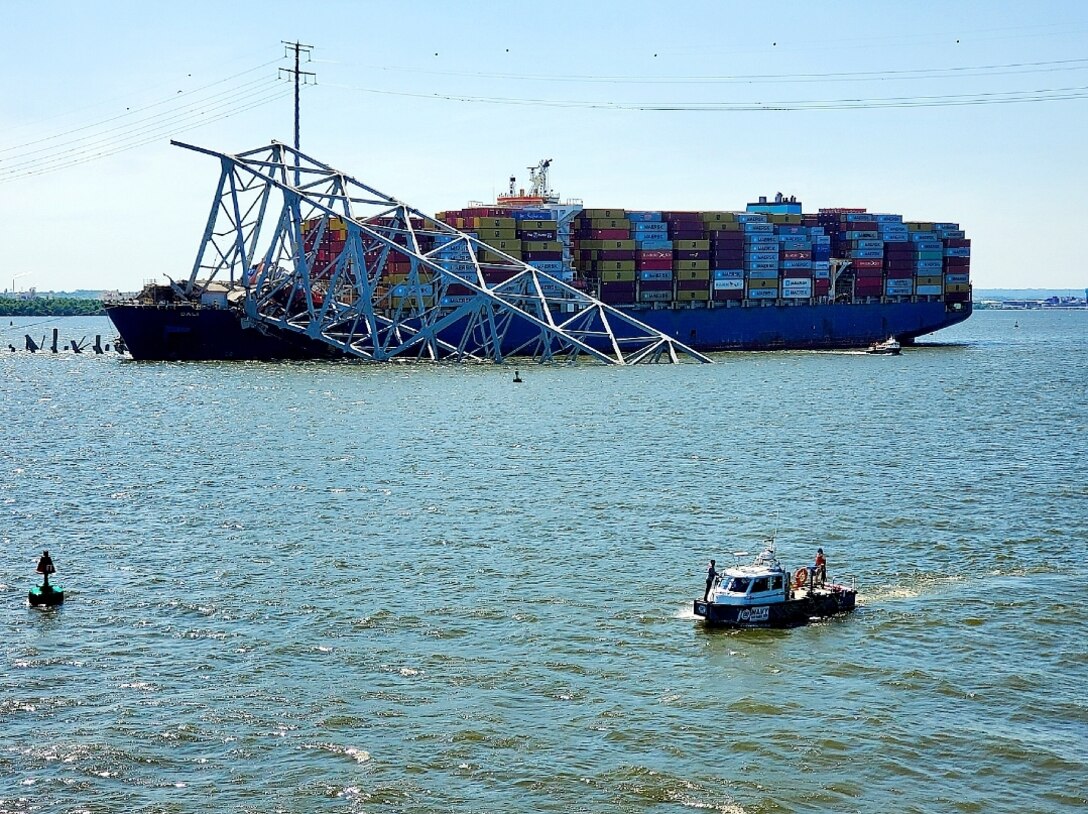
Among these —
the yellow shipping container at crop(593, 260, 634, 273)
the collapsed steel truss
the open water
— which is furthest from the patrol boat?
the yellow shipping container at crop(593, 260, 634, 273)

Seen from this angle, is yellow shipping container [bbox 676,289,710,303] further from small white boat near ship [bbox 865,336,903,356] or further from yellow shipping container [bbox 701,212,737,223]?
small white boat near ship [bbox 865,336,903,356]

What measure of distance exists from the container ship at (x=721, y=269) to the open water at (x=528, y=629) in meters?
67.5

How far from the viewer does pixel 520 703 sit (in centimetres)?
2888

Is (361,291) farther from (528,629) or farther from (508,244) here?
(528,629)

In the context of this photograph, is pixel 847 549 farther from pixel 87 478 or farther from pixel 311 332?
pixel 311 332

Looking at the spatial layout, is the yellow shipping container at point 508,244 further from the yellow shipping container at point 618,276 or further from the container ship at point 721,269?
the yellow shipping container at point 618,276

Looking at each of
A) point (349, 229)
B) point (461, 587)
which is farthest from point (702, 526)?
point (349, 229)

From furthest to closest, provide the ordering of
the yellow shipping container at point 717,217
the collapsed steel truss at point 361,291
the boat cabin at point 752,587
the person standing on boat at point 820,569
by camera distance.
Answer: the yellow shipping container at point 717,217
the collapsed steel truss at point 361,291
the person standing on boat at point 820,569
the boat cabin at point 752,587

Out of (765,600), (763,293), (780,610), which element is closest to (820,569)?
(780,610)

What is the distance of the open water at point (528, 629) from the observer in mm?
25203

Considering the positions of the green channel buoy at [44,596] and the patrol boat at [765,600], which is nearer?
the patrol boat at [765,600]

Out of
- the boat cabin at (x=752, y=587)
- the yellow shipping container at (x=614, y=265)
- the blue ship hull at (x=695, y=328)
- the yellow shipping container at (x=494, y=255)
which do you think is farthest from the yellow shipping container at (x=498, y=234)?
the boat cabin at (x=752, y=587)

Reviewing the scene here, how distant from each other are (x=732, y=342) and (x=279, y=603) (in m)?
127

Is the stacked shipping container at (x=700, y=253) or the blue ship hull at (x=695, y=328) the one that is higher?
the stacked shipping container at (x=700, y=253)
